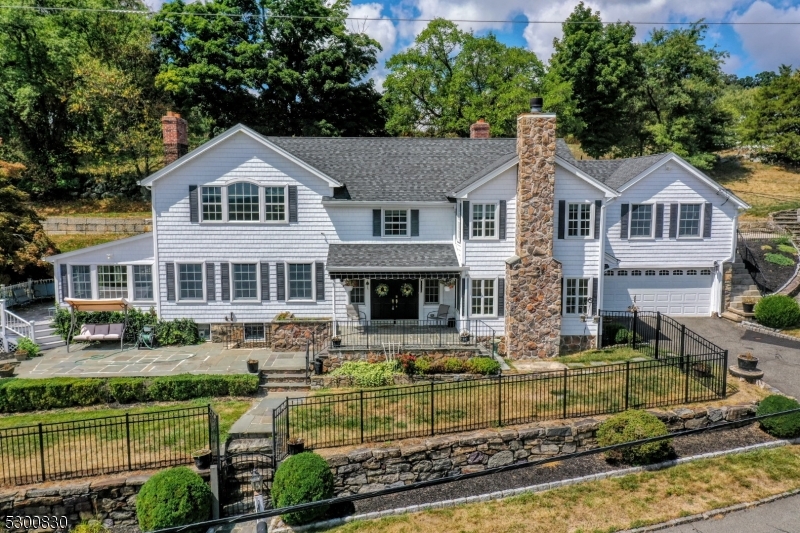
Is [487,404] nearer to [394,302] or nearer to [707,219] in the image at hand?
[394,302]

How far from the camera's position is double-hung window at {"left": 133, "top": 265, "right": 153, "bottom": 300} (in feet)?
73.5

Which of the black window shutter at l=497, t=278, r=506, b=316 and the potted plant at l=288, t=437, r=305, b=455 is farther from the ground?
the black window shutter at l=497, t=278, r=506, b=316

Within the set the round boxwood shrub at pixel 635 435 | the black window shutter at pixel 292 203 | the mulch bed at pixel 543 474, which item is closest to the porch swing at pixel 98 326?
the black window shutter at pixel 292 203

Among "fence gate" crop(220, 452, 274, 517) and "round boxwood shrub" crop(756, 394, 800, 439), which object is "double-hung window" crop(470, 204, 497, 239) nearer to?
"round boxwood shrub" crop(756, 394, 800, 439)

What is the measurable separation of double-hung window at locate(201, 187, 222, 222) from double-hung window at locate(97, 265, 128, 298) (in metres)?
4.20

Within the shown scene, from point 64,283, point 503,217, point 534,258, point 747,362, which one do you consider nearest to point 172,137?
point 64,283

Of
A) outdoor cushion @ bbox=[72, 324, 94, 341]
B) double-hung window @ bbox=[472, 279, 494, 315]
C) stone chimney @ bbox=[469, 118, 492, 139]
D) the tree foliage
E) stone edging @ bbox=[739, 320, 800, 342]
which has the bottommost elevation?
stone edging @ bbox=[739, 320, 800, 342]

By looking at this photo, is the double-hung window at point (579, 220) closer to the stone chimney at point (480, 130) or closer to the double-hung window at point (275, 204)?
the stone chimney at point (480, 130)

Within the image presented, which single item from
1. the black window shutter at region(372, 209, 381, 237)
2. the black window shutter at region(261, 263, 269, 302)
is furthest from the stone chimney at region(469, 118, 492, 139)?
the black window shutter at region(261, 263, 269, 302)

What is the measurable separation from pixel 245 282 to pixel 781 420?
1885 cm

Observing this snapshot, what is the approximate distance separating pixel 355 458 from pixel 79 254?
16.2 m

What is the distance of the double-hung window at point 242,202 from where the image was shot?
72.3 ft

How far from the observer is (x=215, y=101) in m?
40.7

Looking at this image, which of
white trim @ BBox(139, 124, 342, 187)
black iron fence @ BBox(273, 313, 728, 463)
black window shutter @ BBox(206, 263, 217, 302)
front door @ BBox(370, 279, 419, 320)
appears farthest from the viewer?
front door @ BBox(370, 279, 419, 320)
